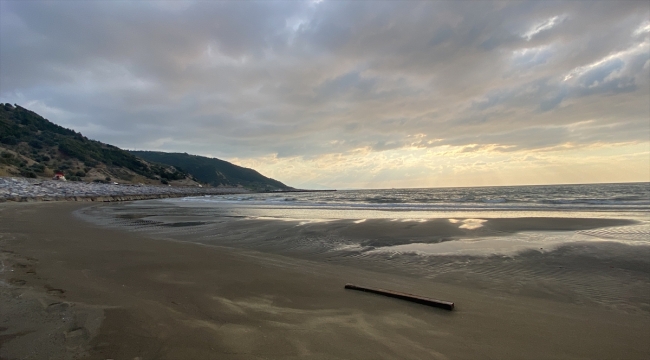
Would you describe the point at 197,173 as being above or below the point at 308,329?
above

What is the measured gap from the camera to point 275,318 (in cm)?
432

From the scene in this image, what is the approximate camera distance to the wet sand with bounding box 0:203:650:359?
3.46m

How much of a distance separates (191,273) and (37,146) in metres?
99.2

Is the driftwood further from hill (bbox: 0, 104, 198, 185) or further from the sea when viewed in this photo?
hill (bbox: 0, 104, 198, 185)

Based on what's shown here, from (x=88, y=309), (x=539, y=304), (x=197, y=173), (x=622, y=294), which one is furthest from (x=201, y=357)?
(x=197, y=173)

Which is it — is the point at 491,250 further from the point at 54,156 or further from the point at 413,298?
the point at 54,156

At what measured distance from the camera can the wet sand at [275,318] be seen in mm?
3457

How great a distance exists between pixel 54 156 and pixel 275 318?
96.5 meters

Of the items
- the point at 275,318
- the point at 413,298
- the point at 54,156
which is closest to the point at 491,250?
the point at 413,298

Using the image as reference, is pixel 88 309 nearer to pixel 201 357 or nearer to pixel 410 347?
pixel 201 357

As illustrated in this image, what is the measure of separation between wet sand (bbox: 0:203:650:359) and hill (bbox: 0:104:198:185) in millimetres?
59214

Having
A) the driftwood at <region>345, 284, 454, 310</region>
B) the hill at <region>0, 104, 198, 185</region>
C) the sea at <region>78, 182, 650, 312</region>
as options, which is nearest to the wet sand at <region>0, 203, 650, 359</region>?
the driftwood at <region>345, 284, 454, 310</region>

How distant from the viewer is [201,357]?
323 cm

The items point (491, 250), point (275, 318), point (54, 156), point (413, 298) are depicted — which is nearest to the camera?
point (275, 318)
